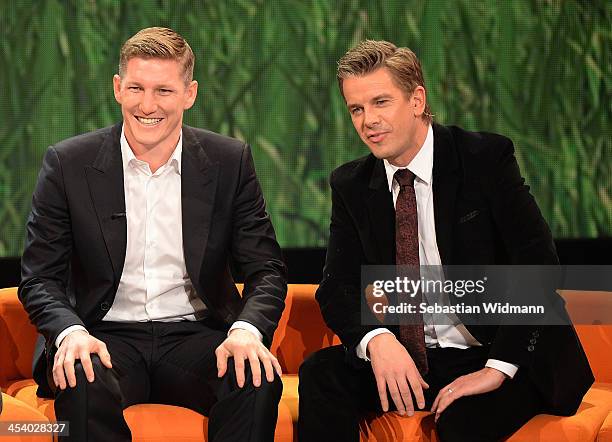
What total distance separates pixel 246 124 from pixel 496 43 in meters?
1.27

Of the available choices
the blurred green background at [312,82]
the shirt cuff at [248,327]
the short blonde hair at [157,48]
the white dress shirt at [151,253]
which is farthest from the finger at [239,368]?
the blurred green background at [312,82]

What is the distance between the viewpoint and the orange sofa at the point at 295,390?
109 inches

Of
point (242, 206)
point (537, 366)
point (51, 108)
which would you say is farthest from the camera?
point (51, 108)

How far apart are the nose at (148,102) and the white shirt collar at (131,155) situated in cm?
17

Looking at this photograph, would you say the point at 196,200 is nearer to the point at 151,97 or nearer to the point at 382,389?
the point at 151,97

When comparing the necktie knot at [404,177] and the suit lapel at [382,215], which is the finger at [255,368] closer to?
the suit lapel at [382,215]

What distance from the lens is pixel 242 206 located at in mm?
3117

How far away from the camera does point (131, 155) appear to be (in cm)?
308

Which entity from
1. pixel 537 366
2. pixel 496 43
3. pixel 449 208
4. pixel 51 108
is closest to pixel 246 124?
pixel 51 108

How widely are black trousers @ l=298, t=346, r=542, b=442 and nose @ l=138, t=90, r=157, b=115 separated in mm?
918

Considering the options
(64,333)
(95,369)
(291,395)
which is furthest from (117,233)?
(291,395)

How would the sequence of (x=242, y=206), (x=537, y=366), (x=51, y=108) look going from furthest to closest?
1. (x=51, y=108)
2. (x=242, y=206)
3. (x=537, y=366)

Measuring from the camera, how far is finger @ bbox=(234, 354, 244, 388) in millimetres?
2668

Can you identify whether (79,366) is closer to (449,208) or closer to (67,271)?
(67,271)
